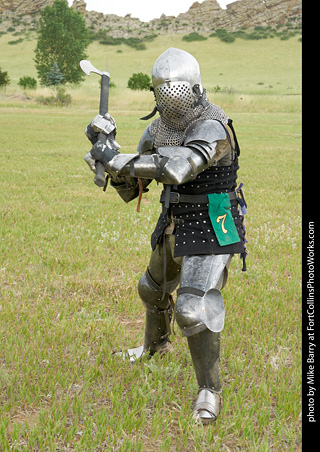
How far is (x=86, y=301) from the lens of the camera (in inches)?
213

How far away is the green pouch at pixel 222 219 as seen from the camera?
360 centimetres

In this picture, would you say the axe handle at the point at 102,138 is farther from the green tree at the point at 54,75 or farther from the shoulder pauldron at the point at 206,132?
the green tree at the point at 54,75

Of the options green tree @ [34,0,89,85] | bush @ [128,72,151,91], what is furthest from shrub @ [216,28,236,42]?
bush @ [128,72,151,91]

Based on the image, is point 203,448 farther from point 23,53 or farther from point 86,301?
point 23,53

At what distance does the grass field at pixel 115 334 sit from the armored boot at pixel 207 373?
87mm

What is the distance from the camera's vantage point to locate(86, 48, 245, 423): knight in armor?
11.0 feet

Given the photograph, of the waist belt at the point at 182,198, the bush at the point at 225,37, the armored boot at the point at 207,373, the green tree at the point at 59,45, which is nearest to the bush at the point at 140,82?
the green tree at the point at 59,45

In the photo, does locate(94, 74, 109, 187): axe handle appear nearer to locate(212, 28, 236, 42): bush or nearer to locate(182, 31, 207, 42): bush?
locate(212, 28, 236, 42): bush

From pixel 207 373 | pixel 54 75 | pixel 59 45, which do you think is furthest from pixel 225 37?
pixel 207 373

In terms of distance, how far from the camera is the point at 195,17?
160875 millimetres

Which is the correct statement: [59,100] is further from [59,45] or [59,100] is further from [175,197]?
[175,197]

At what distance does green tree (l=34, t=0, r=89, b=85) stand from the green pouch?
2938 inches

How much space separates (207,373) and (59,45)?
78.1 meters

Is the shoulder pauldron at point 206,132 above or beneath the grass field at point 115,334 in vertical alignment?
above
